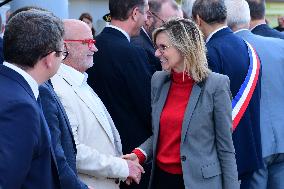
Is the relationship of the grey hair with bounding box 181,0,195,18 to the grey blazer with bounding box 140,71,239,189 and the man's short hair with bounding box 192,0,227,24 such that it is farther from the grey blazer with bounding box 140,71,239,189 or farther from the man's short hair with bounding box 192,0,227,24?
the grey blazer with bounding box 140,71,239,189

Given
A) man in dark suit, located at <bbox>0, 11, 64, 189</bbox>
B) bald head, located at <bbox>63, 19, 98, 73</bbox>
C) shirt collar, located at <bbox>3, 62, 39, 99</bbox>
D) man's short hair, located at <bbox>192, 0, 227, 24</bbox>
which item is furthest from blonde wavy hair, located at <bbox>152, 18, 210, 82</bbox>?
shirt collar, located at <bbox>3, 62, 39, 99</bbox>

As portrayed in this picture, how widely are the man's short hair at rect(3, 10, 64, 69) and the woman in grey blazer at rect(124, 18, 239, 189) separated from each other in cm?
110

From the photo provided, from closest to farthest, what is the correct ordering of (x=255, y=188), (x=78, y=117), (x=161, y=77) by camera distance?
Result: (x=78, y=117) < (x=161, y=77) < (x=255, y=188)

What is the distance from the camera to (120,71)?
156 inches

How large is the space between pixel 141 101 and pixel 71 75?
2.28 feet

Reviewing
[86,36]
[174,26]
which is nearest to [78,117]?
[86,36]

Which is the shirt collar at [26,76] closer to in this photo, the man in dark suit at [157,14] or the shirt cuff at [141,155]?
the shirt cuff at [141,155]

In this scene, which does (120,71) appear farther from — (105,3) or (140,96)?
(105,3)

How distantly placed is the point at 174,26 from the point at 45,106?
3.65ft

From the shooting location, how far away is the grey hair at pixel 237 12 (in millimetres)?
4590

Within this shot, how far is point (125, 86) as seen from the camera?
3967 mm

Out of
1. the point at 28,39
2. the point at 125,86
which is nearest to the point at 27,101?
the point at 28,39

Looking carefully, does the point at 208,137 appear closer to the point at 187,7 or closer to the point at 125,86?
the point at 125,86

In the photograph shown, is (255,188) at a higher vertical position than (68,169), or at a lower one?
lower
